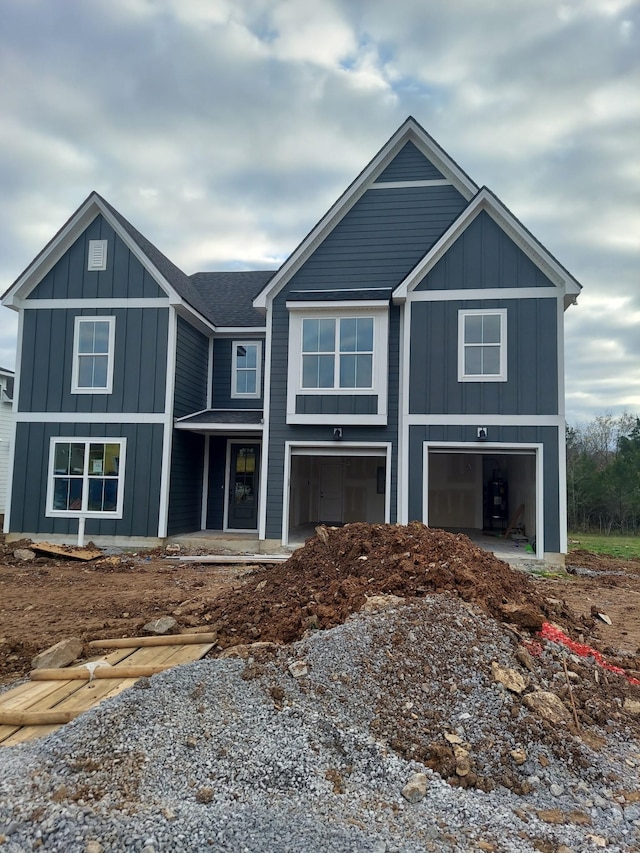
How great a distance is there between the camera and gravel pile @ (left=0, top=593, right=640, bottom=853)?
2662 millimetres

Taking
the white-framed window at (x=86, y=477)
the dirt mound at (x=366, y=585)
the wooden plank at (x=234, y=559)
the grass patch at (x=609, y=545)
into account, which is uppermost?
the white-framed window at (x=86, y=477)

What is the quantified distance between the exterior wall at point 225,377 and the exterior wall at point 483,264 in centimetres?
563

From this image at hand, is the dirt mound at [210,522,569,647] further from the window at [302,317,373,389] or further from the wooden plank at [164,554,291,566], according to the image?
the window at [302,317,373,389]

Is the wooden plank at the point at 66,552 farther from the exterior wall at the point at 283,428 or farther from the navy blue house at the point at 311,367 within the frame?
the exterior wall at the point at 283,428

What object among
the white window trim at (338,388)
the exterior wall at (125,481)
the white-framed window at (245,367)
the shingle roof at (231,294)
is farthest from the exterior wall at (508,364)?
the exterior wall at (125,481)

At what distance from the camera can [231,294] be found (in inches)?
664

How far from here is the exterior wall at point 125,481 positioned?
1261cm

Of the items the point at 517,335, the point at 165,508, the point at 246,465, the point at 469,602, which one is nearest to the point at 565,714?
the point at 469,602

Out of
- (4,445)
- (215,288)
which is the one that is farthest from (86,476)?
(4,445)

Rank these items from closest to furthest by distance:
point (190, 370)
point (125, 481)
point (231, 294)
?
1. point (125, 481)
2. point (190, 370)
3. point (231, 294)

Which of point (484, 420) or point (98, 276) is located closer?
point (484, 420)

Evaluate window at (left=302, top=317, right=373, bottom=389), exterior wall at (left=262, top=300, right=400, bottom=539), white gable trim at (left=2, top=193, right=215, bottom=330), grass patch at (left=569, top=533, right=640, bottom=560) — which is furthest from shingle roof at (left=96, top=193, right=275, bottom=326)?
grass patch at (left=569, top=533, right=640, bottom=560)

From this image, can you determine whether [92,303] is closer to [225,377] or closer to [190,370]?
[190,370]

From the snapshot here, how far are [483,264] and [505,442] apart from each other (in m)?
3.93
